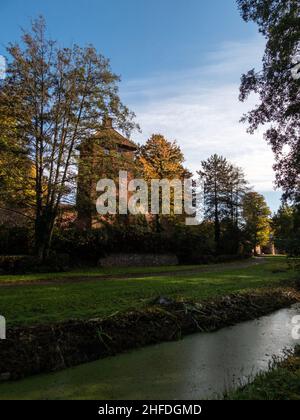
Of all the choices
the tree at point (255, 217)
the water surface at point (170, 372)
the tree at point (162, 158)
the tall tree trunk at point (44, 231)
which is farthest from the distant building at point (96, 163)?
the tree at point (255, 217)

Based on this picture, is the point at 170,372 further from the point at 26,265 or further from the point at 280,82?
the point at 26,265

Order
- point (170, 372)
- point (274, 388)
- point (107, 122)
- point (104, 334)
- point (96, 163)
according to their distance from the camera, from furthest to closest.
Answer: point (107, 122) < point (96, 163) < point (104, 334) < point (170, 372) < point (274, 388)

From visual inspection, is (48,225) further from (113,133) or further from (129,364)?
(129,364)

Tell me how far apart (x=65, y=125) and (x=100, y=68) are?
4110mm

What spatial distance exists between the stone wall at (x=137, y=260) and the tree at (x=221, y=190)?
→ 545 inches

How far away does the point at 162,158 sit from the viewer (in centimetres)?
3159

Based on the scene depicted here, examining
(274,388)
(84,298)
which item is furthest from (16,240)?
(274,388)

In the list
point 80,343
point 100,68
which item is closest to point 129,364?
point 80,343

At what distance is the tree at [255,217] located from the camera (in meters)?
42.1

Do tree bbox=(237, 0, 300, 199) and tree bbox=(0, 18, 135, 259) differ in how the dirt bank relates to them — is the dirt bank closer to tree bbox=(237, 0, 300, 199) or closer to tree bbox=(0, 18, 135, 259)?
tree bbox=(237, 0, 300, 199)

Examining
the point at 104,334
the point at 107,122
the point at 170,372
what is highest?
the point at 107,122

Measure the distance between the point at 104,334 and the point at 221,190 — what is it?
35743 mm

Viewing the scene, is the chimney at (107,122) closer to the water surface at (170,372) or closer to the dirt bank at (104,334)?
the dirt bank at (104,334)

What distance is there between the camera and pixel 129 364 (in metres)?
5.78
